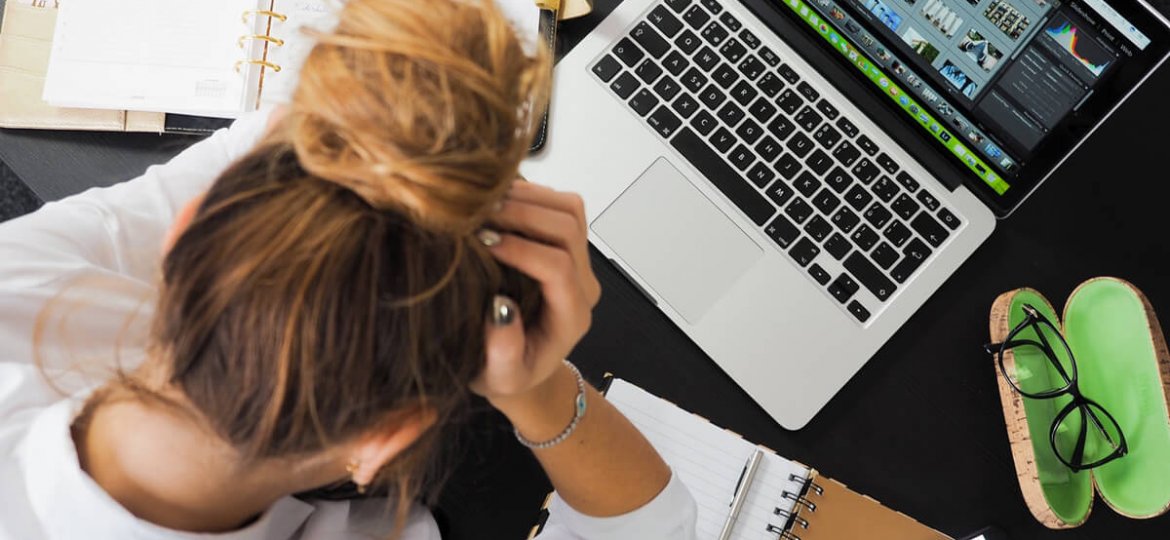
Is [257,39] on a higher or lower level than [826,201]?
lower

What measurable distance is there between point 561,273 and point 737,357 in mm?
342

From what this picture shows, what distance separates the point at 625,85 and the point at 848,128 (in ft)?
0.71

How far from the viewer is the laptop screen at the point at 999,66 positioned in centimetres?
58

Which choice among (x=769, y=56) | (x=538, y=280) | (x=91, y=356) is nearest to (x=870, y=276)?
(x=769, y=56)

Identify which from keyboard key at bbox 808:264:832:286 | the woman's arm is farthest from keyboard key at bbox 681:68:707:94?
the woman's arm

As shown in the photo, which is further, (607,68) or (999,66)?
(607,68)

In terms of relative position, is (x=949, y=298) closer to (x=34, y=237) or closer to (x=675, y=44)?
(x=675, y=44)

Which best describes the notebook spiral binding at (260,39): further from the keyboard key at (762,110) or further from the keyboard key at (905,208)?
the keyboard key at (905,208)

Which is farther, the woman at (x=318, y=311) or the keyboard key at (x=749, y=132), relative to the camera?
the keyboard key at (x=749, y=132)

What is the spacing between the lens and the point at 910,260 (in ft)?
2.39

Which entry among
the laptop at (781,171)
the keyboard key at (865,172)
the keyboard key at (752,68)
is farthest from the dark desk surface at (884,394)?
the keyboard key at (752,68)

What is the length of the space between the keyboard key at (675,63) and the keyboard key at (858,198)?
20 cm

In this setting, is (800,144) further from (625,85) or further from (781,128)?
(625,85)

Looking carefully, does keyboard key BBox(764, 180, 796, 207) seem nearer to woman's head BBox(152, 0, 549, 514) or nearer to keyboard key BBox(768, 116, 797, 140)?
keyboard key BBox(768, 116, 797, 140)
